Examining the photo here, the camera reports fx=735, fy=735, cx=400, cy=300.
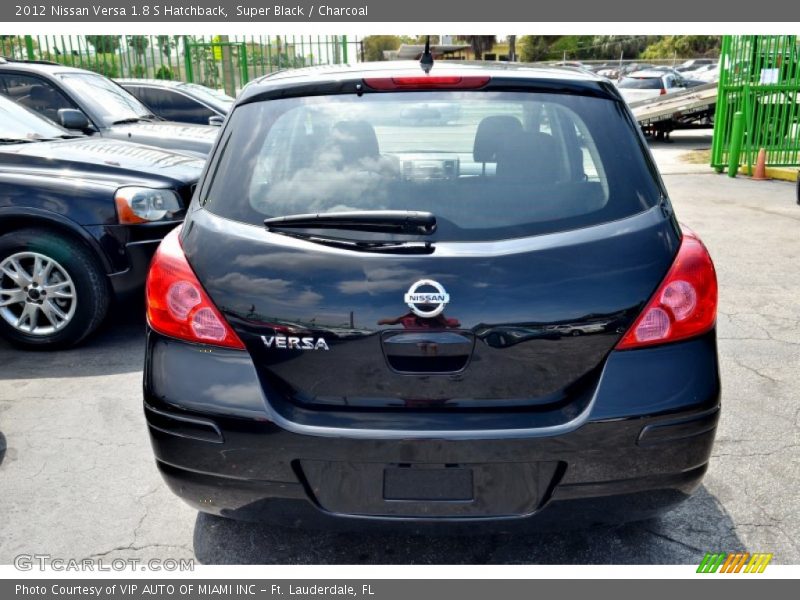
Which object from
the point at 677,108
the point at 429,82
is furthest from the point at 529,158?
the point at 677,108

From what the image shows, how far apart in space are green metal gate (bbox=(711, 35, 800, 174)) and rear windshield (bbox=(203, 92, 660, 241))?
473 inches

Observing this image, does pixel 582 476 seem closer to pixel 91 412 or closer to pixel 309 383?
pixel 309 383

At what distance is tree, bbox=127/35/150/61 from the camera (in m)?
17.1

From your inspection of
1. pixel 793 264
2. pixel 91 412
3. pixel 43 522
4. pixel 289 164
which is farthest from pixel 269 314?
pixel 793 264

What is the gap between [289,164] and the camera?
Answer: 2.52m

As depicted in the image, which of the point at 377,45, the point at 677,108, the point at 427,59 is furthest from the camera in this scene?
the point at 377,45

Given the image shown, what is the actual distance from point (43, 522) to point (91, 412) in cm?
110

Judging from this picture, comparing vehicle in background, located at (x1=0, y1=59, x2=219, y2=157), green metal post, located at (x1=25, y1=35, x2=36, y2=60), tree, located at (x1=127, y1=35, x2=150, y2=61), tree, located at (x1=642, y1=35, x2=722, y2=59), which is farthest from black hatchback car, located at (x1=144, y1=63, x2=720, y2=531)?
tree, located at (x1=642, y1=35, x2=722, y2=59)

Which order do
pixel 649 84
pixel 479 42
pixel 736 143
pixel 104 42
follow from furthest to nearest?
pixel 479 42 → pixel 649 84 → pixel 104 42 → pixel 736 143

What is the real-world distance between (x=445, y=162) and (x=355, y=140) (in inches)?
13.4

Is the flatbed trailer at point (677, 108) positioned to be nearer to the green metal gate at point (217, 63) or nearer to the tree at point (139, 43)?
the green metal gate at point (217, 63)

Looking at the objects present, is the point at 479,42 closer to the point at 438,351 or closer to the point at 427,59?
the point at 427,59

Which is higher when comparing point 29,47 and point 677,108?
point 29,47

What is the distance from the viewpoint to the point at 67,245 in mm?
4852
